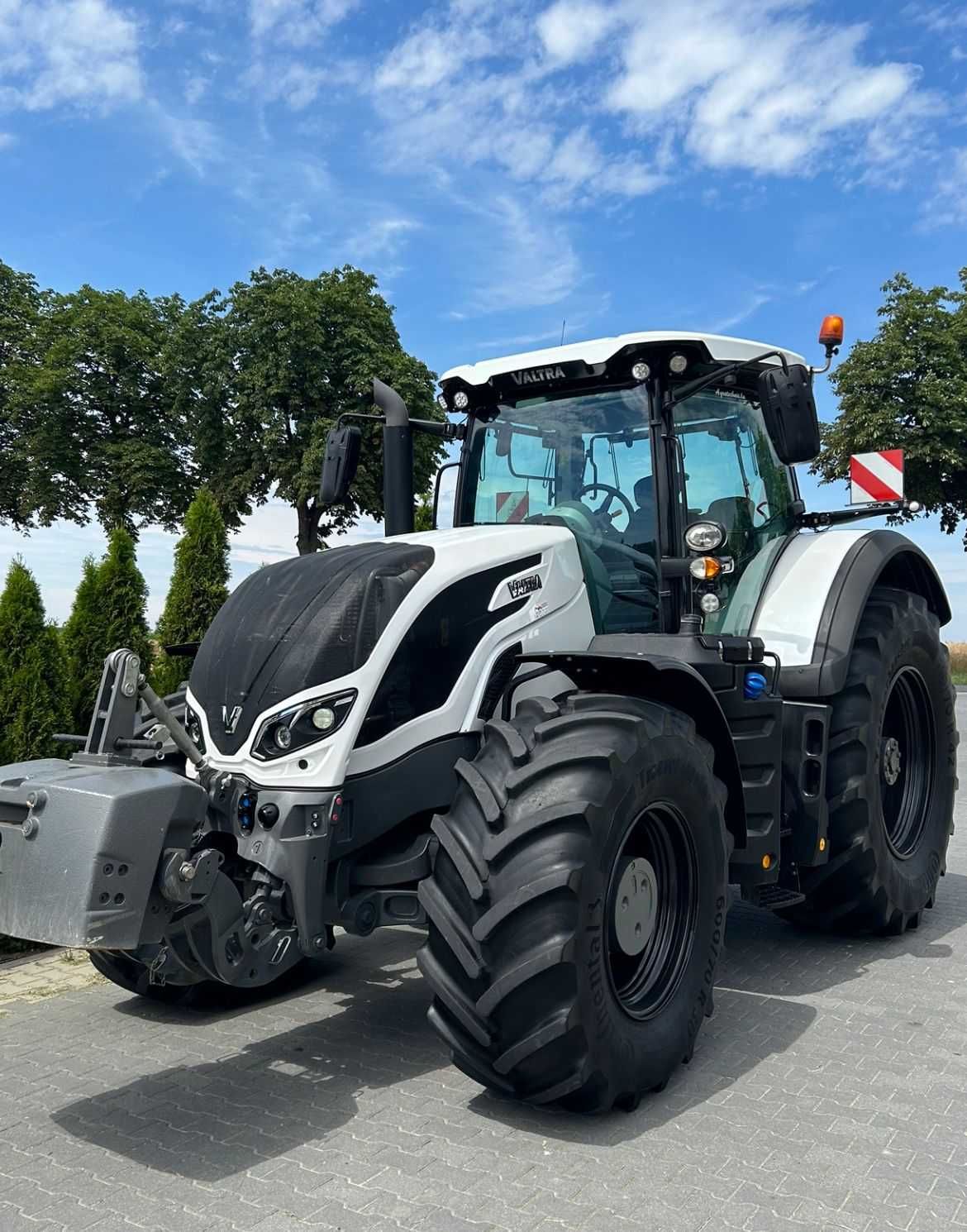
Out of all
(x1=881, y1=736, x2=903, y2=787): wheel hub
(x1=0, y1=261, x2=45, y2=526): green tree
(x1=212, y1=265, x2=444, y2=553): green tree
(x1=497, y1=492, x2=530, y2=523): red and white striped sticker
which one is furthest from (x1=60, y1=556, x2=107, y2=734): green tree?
(x1=0, y1=261, x2=45, y2=526): green tree

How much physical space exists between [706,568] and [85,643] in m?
4.86

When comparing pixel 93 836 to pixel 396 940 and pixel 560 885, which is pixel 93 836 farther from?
pixel 396 940

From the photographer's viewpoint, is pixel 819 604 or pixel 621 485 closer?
pixel 621 485

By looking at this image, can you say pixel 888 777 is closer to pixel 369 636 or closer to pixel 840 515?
pixel 840 515

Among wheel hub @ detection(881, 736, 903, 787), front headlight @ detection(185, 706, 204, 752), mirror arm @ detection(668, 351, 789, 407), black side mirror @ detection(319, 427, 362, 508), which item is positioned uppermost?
mirror arm @ detection(668, 351, 789, 407)

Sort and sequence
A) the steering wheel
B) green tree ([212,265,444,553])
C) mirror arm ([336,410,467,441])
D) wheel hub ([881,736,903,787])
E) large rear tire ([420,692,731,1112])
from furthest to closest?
green tree ([212,265,444,553]) < wheel hub ([881,736,903,787]) < mirror arm ([336,410,467,441]) < the steering wheel < large rear tire ([420,692,731,1112])

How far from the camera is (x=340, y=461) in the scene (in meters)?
4.93

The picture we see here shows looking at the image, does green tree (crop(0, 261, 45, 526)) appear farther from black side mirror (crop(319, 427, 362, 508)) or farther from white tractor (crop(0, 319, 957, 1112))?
white tractor (crop(0, 319, 957, 1112))

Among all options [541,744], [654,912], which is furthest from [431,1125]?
[541,744]

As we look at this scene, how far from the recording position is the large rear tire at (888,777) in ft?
16.3

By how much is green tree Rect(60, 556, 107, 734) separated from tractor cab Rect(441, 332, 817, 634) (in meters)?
3.53

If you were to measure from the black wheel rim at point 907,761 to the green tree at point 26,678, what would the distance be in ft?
15.5

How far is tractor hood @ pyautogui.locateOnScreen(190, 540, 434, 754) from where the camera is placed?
11.9 ft

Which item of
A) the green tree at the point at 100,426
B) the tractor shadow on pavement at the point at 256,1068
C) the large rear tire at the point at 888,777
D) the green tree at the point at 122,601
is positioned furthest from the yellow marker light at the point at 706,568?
the green tree at the point at 100,426
